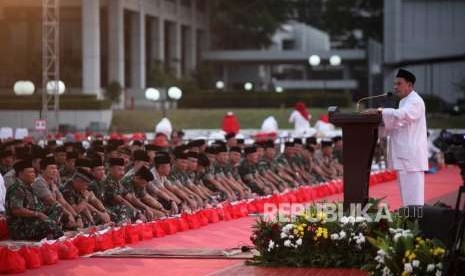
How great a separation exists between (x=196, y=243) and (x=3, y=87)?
A: 3160 centimetres

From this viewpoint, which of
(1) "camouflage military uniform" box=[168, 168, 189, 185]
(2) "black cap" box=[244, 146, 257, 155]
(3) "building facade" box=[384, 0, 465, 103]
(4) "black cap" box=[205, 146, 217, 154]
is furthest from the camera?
(3) "building facade" box=[384, 0, 465, 103]

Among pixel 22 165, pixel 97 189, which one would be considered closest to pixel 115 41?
pixel 97 189

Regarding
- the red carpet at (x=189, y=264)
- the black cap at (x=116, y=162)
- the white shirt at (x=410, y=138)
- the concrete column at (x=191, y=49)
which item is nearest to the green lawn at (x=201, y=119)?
the concrete column at (x=191, y=49)

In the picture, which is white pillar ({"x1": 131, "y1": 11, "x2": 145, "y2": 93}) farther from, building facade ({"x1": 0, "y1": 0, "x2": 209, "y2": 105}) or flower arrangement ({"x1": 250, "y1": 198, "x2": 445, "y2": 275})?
flower arrangement ({"x1": 250, "y1": 198, "x2": 445, "y2": 275})

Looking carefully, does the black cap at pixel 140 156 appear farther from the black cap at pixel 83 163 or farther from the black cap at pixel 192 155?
the black cap at pixel 192 155

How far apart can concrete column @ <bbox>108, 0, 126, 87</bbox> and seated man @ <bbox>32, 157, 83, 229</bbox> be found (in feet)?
124

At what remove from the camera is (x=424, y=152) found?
11531 millimetres

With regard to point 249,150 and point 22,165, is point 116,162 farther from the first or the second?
point 249,150

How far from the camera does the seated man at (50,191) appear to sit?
555 inches

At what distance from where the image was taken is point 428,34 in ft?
190

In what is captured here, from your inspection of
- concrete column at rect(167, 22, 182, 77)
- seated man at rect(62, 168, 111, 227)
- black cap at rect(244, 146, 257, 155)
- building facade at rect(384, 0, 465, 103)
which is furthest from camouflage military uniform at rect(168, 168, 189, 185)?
concrete column at rect(167, 22, 182, 77)

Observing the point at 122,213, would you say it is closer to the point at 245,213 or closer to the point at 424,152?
the point at 245,213

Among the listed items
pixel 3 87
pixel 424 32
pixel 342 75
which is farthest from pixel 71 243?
pixel 342 75

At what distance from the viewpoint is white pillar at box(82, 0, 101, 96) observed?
156ft
